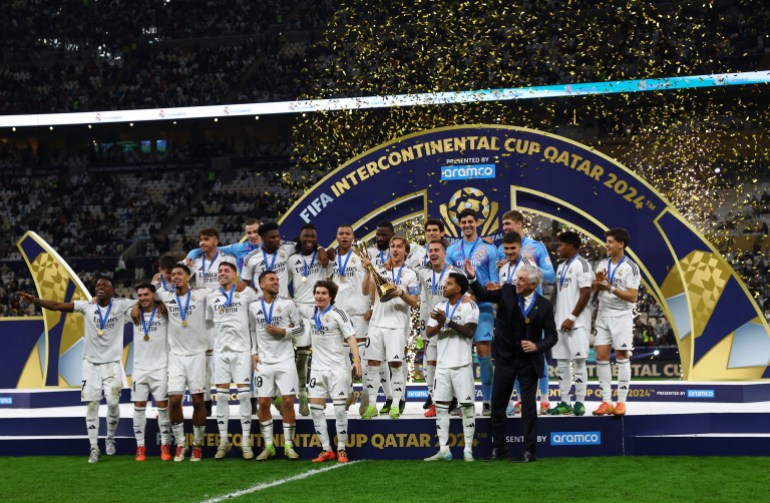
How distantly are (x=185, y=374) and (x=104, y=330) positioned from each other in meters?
1.27

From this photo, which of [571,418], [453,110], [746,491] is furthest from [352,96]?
[746,491]

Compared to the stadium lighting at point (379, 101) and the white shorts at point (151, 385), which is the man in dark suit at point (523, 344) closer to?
the white shorts at point (151, 385)

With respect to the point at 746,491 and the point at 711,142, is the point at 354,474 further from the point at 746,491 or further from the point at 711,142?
the point at 711,142

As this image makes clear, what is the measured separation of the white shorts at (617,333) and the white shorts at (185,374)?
450 centimetres

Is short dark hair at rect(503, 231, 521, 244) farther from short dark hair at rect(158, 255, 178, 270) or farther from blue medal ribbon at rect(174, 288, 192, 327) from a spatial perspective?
short dark hair at rect(158, 255, 178, 270)

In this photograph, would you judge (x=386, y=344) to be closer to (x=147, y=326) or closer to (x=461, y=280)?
(x=461, y=280)

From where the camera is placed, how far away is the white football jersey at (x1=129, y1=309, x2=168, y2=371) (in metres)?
11.1

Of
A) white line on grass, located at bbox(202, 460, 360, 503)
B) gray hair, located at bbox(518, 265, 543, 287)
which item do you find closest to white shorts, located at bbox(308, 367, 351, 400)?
white line on grass, located at bbox(202, 460, 360, 503)

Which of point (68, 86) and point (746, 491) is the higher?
point (68, 86)

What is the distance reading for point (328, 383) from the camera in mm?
10391

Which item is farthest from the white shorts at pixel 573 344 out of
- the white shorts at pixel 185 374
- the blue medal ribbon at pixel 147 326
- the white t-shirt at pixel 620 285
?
the blue medal ribbon at pixel 147 326

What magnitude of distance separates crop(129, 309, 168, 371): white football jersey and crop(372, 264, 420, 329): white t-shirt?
251cm

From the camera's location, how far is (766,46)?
99.3 ft

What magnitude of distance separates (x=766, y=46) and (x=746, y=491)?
25.3 metres
